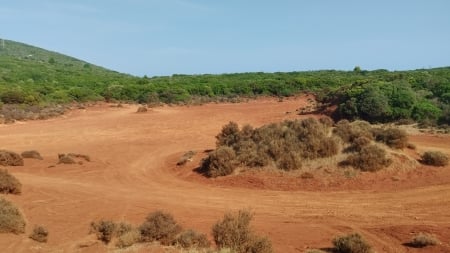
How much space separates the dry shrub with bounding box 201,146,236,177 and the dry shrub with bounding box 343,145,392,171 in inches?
160

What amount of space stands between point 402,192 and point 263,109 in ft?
112

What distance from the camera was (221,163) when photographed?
Answer: 18938 mm

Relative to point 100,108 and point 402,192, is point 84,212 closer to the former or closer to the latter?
point 402,192

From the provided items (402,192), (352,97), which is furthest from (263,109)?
(402,192)

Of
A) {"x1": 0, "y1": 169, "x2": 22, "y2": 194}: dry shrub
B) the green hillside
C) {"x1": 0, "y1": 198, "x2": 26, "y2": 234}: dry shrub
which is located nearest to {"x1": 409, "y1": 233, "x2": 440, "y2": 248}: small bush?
{"x1": 0, "y1": 198, "x2": 26, "y2": 234}: dry shrub

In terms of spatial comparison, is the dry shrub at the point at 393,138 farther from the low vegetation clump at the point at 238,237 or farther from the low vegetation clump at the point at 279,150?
the low vegetation clump at the point at 238,237

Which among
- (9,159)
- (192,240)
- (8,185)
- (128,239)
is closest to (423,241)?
(192,240)

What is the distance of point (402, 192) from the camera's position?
15859mm

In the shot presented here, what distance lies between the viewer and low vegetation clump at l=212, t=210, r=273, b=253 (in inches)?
388

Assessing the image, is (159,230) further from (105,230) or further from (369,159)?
(369,159)

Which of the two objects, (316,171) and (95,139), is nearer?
(316,171)

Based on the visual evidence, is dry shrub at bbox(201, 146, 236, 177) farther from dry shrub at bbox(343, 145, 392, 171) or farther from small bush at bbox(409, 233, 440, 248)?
small bush at bbox(409, 233, 440, 248)

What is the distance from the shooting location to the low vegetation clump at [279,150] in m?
18.5

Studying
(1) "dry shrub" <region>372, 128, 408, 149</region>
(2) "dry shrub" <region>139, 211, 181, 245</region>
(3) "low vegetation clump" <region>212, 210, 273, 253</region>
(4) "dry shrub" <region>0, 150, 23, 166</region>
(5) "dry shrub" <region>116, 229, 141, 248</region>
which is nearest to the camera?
(3) "low vegetation clump" <region>212, 210, 273, 253</region>
